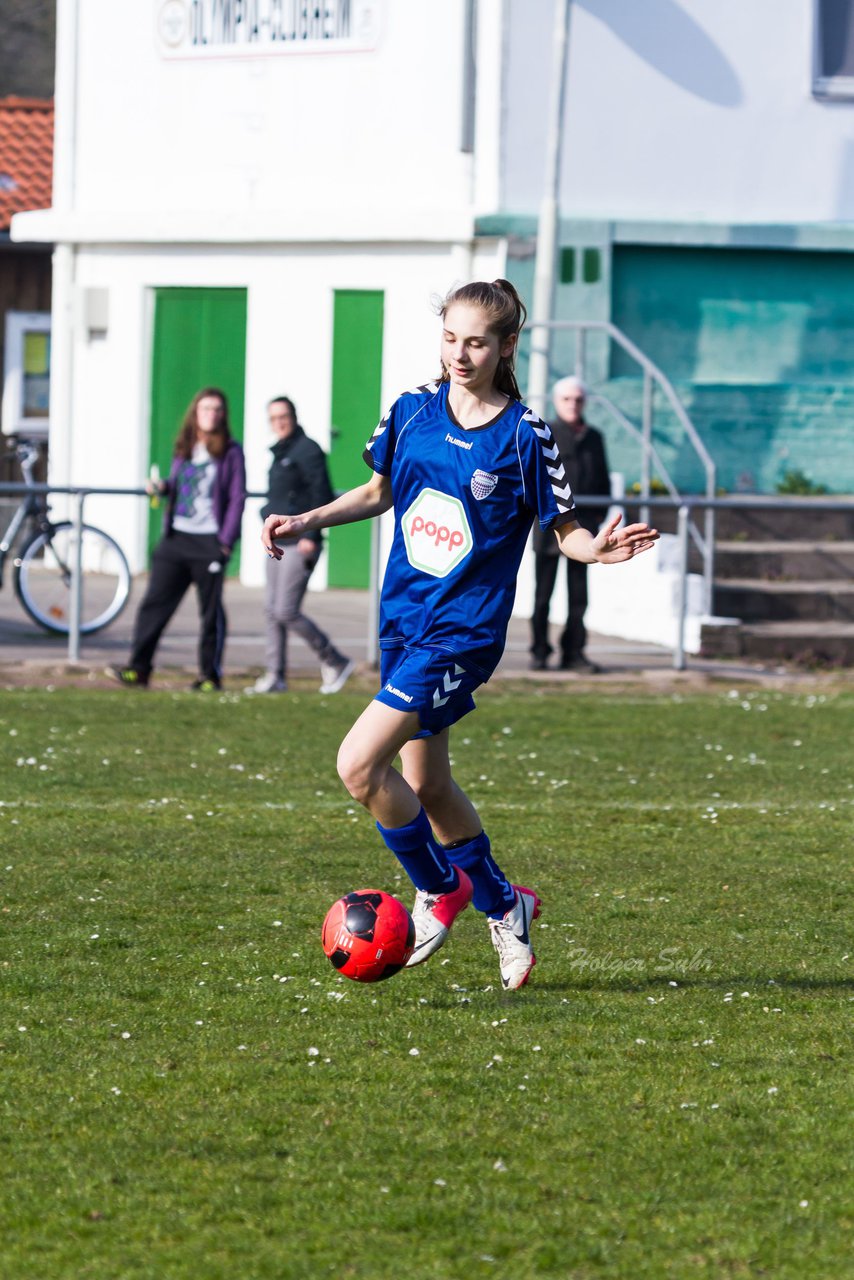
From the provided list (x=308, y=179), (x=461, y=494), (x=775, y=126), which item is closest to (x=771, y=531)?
(x=775, y=126)

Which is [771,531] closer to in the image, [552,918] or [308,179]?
[308,179]

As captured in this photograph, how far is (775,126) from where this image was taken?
2081cm

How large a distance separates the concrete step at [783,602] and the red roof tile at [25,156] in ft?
37.7

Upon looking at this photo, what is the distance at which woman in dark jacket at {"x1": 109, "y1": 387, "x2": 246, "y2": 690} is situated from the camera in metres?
13.6

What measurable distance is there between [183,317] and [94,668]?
8649 mm

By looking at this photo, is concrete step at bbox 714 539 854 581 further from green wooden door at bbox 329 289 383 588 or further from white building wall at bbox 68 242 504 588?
green wooden door at bbox 329 289 383 588

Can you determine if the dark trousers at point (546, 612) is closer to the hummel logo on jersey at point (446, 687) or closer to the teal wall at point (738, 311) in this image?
the teal wall at point (738, 311)

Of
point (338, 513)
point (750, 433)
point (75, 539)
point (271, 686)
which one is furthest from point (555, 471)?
point (750, 433)

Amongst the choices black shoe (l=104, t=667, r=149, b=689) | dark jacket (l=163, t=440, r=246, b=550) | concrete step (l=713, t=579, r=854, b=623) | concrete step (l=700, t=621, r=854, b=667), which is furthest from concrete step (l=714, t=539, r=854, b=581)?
black shoe (l=104, t=667, r=149, b=689)

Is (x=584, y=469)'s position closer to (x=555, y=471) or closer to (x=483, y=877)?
(x=483, y=877)

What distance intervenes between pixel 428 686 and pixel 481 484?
1.90ft

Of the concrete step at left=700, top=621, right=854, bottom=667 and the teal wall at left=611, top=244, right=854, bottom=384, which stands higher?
the teal wall at left=611, top=244, right=854, bottom=384

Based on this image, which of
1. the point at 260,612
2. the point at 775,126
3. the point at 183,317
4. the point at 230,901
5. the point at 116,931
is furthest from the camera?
the point at 183,317

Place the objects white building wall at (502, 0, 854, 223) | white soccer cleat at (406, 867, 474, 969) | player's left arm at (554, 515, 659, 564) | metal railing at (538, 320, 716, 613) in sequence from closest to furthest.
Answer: player's left arm at (554, 515, 659, 564), white soccer cleat at (406, 867, 474, 969), metal railing at (538, 320, 716, 613), white building wall at (502, 0, 854, 223)
